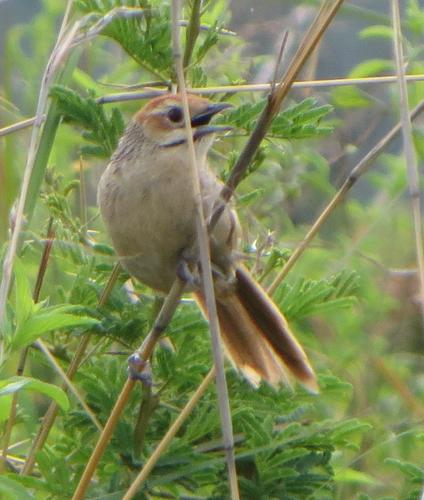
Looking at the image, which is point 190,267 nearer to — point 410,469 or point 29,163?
point 29,163

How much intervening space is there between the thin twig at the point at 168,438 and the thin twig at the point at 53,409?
0.26m

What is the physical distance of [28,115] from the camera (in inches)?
151

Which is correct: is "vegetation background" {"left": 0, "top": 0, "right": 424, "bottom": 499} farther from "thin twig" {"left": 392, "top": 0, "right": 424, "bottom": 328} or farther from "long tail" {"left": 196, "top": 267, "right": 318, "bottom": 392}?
"thin twig" {"left": 392, "top": 0, "right": 424, "bottom": 328}

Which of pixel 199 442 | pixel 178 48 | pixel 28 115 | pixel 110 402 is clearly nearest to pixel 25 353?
pixel 110 402

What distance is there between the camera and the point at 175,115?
10.0 ft

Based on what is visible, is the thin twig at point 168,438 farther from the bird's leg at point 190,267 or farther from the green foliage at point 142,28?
the green foliage at point 142,28

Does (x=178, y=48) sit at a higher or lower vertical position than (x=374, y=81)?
higher

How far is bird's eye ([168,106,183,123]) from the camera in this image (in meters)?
3.02

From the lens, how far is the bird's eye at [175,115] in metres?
3.02

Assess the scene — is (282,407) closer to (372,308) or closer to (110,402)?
(110,402)

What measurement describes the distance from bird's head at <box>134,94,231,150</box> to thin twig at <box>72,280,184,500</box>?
1.81 feet

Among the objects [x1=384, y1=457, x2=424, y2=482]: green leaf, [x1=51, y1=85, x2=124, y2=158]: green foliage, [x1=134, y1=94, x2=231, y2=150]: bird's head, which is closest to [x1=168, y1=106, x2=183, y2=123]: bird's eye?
[x1=134, y1=94, x2=231, y2=150]: bird's head

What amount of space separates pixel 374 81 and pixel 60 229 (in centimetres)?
81

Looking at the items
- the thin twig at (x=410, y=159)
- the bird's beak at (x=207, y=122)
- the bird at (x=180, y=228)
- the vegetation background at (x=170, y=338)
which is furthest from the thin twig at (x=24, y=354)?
the thin twig at (x=410, y=159)
